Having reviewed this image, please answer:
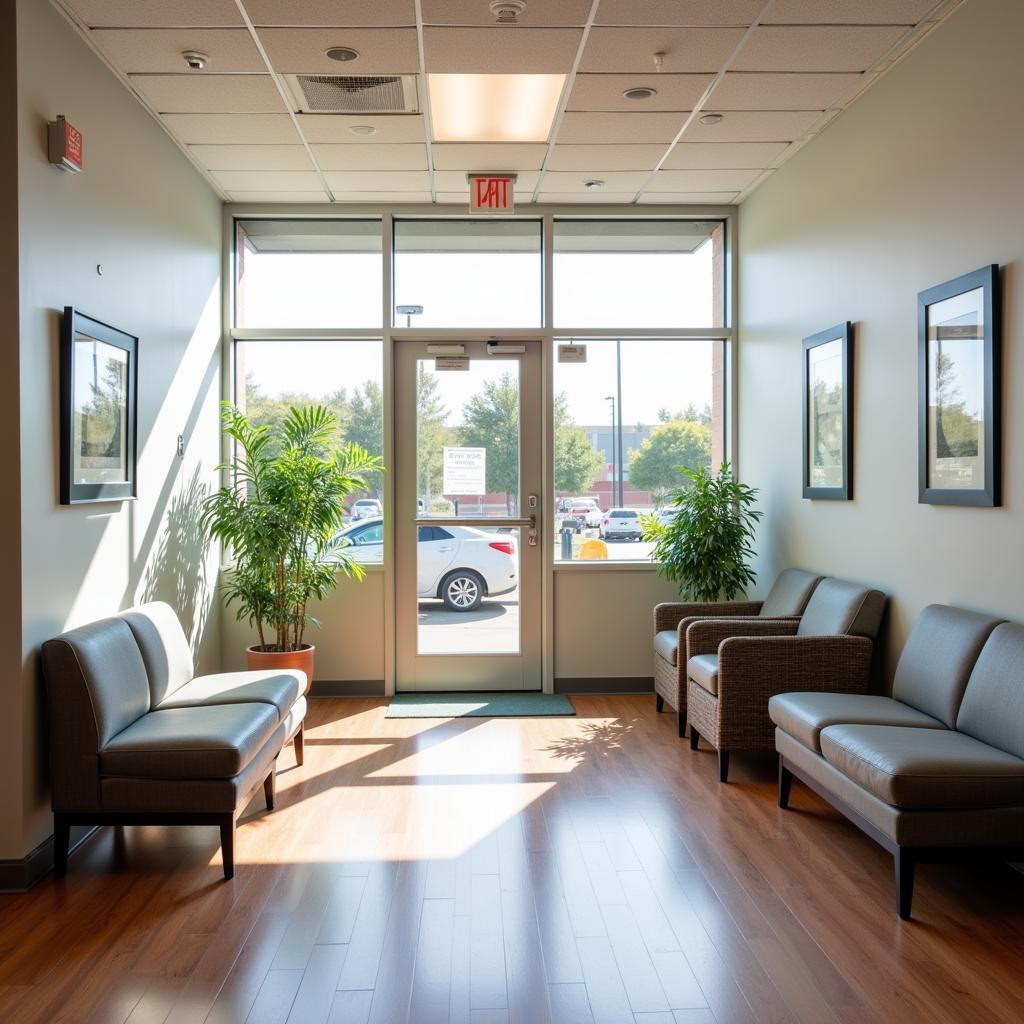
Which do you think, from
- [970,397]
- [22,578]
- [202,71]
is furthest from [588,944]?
[202,71]

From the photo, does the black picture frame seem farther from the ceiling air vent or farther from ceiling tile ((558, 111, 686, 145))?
ceiling tile ((558, 111, 686, 145))

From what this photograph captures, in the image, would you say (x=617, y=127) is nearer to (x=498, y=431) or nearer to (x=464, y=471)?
(x=498, y=431)

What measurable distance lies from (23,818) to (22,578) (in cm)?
82

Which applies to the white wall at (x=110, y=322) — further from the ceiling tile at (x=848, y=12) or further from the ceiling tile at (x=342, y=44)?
the ceiling tile at (x=848, y=12)

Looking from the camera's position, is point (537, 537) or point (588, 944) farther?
point (537, 537)

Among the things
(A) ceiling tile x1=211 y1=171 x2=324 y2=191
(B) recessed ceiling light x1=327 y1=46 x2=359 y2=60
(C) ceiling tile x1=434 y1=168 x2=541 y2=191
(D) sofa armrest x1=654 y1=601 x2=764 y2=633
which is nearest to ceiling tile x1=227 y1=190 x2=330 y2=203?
(A) ceiling tile x1=211 y1=171 x2=324 y2=191

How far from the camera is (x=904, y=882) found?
2990 mm

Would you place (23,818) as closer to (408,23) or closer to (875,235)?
(408,23)

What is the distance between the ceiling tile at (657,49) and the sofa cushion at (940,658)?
2.46 m

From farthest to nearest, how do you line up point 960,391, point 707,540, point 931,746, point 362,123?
1. point 707,540
2. point 362,123
3. point 960,391
4. point 931,746

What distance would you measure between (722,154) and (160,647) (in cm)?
392

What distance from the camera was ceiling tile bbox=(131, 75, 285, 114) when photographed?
4.21m

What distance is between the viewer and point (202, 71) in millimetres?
4137

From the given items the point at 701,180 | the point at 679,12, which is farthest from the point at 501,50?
the point at 701,180
